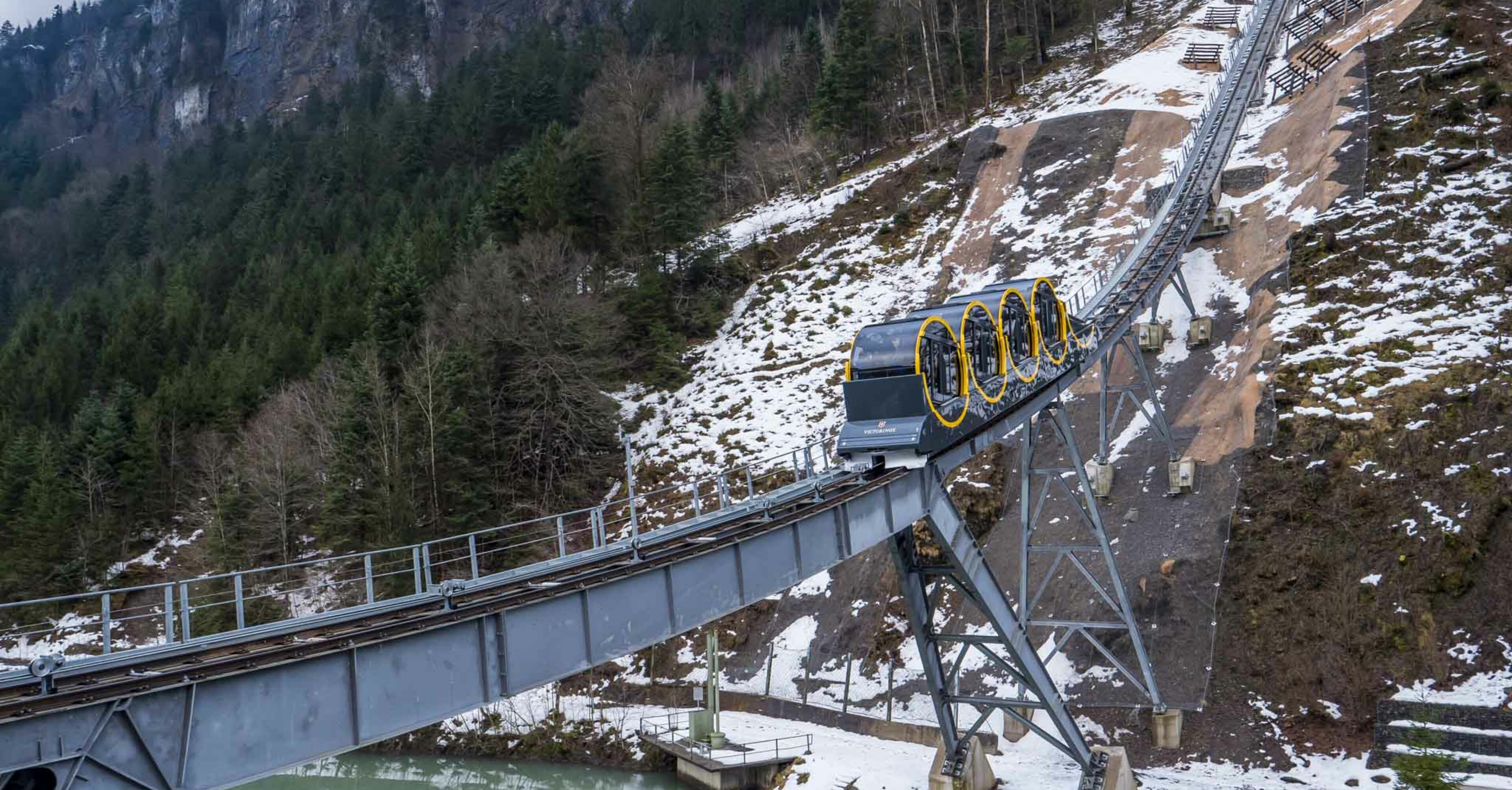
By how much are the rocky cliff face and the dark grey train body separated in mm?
100693

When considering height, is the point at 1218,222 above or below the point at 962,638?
above

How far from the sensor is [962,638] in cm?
2223

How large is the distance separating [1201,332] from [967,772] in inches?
799

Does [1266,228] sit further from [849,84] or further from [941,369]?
[849,84]

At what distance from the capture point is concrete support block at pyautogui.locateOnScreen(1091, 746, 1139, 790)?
23.0 metres

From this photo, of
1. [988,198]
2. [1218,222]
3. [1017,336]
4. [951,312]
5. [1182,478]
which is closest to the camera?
[951,312]

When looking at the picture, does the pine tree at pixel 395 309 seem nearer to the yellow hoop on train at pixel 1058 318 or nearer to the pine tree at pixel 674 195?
the pine tree at pixel 674 195

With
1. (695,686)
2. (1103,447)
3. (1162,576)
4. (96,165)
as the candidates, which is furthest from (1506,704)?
(96,165)

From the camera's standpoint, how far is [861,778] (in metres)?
26.0

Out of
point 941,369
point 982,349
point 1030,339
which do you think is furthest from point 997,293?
point 941,369

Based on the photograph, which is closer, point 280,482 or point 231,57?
point 280,482

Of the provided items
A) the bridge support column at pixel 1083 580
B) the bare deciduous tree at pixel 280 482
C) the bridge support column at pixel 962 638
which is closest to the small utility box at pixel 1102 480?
the bridge support column at pixel 1083 580

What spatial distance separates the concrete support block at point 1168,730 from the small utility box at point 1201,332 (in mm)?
16098

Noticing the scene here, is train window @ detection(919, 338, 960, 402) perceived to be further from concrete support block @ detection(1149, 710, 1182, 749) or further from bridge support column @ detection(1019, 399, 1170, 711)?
concrete support block @ detection(1149, 710, 1182, 749)
